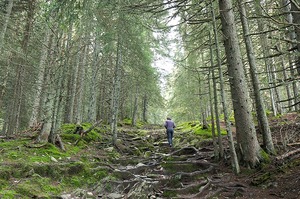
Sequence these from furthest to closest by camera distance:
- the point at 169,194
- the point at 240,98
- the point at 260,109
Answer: the point at 260,109 < the point at 240,98 < the point at 169,194

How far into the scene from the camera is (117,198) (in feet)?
18.9

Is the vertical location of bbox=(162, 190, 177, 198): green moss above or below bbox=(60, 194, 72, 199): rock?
below

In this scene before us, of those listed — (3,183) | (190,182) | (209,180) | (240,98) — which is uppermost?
(240,98)

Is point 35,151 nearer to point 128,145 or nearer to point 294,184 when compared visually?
point 128,145

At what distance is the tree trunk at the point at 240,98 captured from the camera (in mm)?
6695

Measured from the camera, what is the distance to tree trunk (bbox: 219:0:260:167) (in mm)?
6695

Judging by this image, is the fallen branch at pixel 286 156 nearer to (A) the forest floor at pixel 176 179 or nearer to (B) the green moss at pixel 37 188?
(A) the forest floor at pixel 176 179

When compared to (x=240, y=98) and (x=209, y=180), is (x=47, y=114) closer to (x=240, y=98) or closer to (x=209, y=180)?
(x=209, y=180)

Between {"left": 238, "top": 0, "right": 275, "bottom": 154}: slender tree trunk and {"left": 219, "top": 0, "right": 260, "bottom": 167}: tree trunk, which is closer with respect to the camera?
{"left": 219, "top": 0, "right": 260, "bottom": 167}: tree trunk

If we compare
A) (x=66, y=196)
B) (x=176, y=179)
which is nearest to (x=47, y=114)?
(x=66, y=196)

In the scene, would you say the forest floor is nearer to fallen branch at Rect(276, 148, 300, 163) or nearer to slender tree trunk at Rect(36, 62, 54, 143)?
fallen branch at Rect(276, 148, 300, 163)

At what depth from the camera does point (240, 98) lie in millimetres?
7059

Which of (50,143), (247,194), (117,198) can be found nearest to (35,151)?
(50,143)

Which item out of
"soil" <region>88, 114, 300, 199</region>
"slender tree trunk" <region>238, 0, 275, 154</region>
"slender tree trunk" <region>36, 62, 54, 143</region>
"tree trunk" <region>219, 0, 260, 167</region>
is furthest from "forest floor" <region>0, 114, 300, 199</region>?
"slender tree trunk" <region>36, 62, 54, 143</region>
